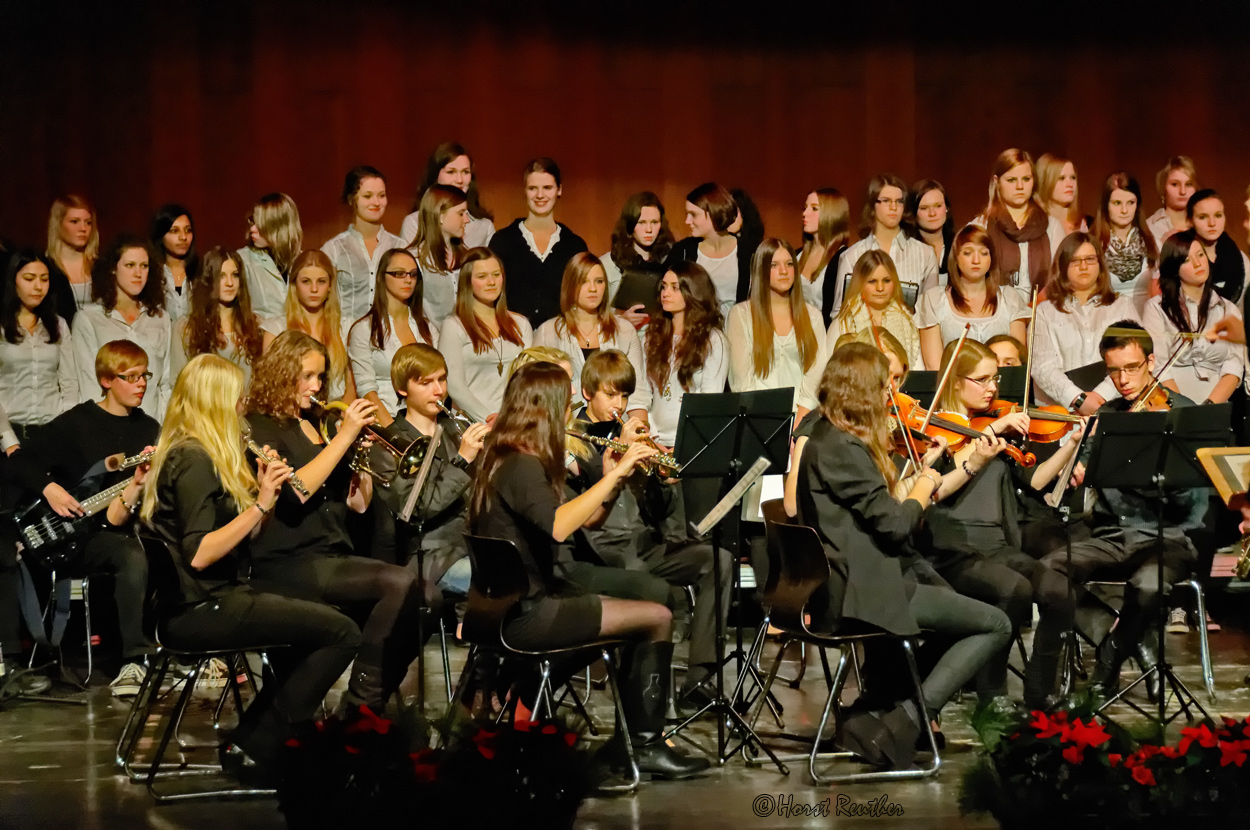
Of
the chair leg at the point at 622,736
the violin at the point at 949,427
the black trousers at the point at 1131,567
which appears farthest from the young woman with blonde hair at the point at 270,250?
the black trousers at the point at 1131,567

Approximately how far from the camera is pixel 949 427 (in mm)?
4789

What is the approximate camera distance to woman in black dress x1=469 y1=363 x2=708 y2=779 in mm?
3764

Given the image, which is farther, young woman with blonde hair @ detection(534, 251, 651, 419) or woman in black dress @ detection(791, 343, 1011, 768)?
young woman with blonde hair @ detection(534, 251, 651, 419)

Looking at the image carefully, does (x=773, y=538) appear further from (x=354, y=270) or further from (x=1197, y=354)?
(x=1197, y=354)

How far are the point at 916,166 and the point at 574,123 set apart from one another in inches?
80.1

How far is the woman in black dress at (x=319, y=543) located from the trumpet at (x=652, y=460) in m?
0.73

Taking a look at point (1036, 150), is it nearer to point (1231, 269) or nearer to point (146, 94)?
point (1231, 269)

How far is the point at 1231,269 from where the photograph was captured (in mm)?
6867

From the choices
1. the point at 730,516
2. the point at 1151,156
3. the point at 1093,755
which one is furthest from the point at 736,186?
the point at 1093,755

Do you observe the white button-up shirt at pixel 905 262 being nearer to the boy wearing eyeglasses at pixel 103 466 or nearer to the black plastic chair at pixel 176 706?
the boy wearing eyeglasses at pixel 103 466

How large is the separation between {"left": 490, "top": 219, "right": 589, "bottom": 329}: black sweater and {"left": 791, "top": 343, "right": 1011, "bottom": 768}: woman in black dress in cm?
295

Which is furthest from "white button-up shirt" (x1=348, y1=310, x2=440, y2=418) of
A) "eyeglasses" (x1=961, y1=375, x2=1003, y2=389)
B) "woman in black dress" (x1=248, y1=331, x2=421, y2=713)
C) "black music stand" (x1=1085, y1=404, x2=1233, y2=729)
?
"black music stand" (x1=1085, y1=404, x2=1233, y2=729)

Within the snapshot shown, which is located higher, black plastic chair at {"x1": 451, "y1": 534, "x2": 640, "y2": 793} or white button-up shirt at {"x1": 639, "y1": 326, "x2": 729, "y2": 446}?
white button-up shirt at {"x1": 639, "y1": 326, "x2": 729, "y2": 446}

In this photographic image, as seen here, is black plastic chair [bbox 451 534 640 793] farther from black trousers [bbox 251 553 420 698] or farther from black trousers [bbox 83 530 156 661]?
black trousers [bbox 83 530 156 661]
